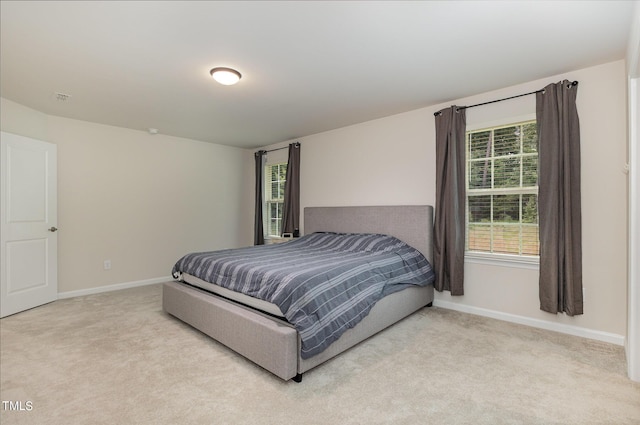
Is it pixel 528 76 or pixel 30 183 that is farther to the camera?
pixel 30 183

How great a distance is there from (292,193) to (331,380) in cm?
350

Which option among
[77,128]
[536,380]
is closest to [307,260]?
[536,380]

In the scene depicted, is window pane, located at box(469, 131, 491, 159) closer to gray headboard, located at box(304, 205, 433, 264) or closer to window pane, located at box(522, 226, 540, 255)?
gray headboard, located at box(304, 205, 433, 264)

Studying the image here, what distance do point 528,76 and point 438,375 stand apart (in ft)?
9.03

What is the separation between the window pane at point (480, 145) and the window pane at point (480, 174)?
8 centimetres

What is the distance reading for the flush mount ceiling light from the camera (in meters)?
2.65

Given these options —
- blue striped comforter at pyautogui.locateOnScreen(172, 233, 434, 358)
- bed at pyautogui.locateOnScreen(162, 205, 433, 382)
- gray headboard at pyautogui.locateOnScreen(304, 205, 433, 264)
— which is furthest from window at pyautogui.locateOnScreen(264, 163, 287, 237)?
blue striped comforter at pyautogui.locateOnScreen(172, 233, 434, 358)

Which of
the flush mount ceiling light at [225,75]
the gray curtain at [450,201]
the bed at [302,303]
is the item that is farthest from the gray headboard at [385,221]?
the flush mount ceiling light at [225,75]

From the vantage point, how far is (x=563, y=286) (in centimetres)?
273

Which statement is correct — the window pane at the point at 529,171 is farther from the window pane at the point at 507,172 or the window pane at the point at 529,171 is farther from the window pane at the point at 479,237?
the window pane at the point at 479,237

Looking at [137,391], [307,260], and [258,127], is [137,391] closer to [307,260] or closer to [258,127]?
[307,260]

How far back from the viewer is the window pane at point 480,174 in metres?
3.29

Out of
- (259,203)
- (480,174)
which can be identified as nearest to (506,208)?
(480,174)

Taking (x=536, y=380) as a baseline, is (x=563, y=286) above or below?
above
